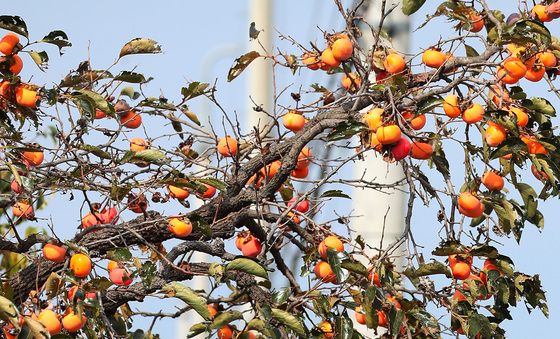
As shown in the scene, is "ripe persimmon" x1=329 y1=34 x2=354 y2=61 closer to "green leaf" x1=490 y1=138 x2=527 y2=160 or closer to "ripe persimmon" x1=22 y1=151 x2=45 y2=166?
"green leaf" x1=490 y1=138 x2=527 y2=160

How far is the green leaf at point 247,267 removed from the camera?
319cm

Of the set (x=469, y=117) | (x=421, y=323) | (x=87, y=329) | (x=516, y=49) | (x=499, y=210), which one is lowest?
(x=87, y=329)

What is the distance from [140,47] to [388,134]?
2.88 ft

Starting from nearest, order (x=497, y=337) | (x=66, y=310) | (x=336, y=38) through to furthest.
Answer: (x=66, y=310), (x=497, y=337), (x=336, y=38)

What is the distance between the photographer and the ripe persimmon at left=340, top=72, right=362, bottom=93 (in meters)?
3.78

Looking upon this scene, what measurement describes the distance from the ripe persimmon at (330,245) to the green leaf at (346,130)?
0.33 m

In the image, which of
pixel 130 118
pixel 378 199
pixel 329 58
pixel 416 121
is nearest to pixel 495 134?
pixel 416 121

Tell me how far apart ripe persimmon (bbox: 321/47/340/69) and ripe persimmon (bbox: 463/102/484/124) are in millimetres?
498

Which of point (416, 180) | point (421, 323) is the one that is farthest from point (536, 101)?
point (421, 323)

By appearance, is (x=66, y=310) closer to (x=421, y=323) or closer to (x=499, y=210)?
(x=421, y=323)

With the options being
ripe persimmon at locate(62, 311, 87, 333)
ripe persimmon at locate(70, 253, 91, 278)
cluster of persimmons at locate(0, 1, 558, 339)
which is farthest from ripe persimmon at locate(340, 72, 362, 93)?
ripe persimmon at locate(62, 311, 87, 333)

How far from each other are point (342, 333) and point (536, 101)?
917 mm

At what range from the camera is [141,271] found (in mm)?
3270

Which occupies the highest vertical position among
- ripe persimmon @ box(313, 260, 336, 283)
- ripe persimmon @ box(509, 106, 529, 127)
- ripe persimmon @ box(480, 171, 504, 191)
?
ripe persimmon @ box(509, 106, 529, 127)
